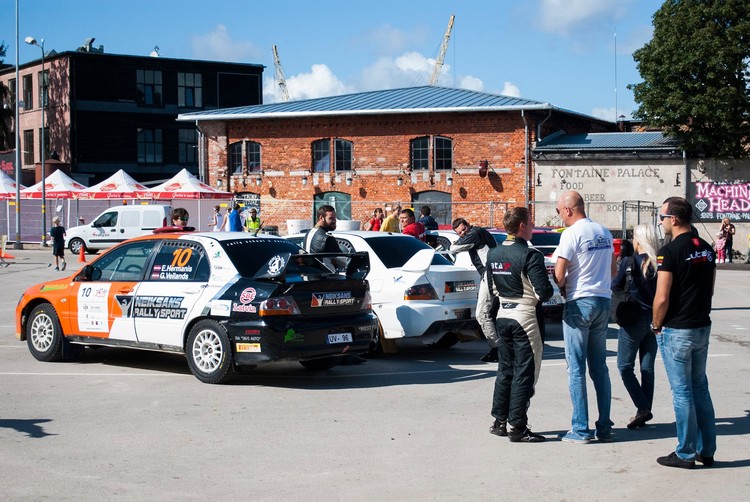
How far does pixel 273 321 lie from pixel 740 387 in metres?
4.95

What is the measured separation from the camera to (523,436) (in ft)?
24.7

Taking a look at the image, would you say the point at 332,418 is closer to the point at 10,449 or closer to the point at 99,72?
the point at 10,449

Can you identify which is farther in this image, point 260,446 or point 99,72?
point 99,72

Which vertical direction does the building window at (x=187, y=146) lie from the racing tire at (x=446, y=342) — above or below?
above

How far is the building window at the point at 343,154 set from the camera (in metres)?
41.9

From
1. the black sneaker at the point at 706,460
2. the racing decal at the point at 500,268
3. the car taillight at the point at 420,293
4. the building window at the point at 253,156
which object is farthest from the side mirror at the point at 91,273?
the building window at the point at 253,156

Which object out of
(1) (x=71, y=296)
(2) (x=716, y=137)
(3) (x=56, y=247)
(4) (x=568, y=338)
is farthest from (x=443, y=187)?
(4) (x=568, y=338)

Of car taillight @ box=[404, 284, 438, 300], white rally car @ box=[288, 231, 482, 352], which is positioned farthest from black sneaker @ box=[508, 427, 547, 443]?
car taillight @ box=[404, 284, 438, 300]

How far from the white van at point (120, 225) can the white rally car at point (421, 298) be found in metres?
24.5

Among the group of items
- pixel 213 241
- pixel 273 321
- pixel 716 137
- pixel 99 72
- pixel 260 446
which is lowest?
pixel 260 446

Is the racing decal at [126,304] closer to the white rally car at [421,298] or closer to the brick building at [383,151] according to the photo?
the white rally car at [421,298]

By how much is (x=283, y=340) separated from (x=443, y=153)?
31.6 metres

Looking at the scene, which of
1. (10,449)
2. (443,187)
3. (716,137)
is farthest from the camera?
(443,187)

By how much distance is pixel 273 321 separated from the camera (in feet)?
31.3
